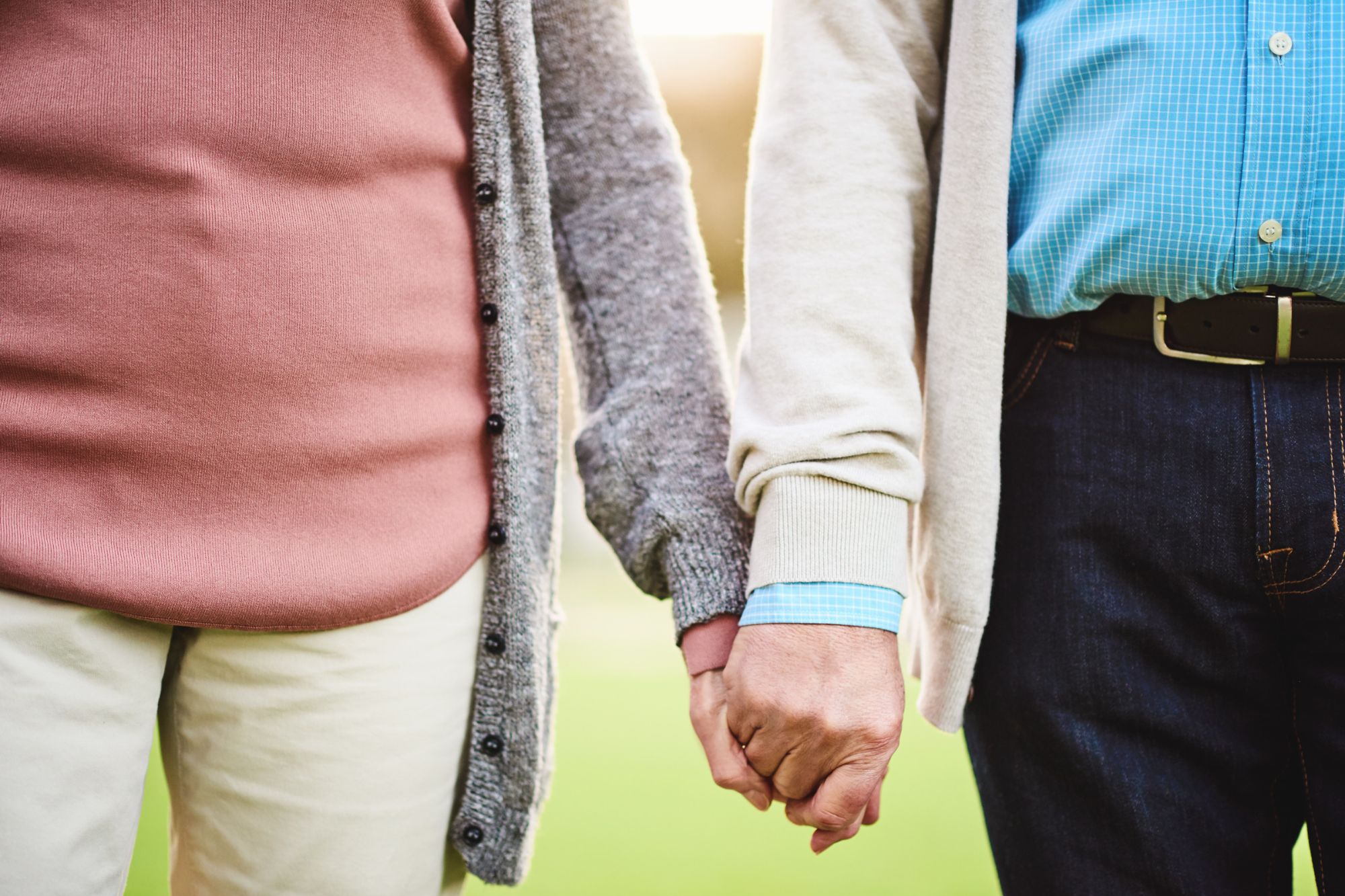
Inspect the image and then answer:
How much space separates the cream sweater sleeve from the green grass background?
1573 millimetres

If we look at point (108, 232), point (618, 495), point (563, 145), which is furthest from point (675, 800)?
point (108, 232)

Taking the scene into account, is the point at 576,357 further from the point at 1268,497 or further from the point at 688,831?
the point at 688,831

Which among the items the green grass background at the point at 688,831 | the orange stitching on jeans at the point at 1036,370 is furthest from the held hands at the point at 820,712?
the green grass background at the point at 688,831

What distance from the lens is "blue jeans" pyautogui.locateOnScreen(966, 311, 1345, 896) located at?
71 centimetres

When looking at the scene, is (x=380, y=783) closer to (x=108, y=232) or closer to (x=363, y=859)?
(x=363, y=859)

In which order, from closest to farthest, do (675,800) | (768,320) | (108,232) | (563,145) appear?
(108,232)
(768,320)
(563,145)
(675,800)

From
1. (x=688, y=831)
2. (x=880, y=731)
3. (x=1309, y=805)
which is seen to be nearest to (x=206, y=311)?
(x=880, y=731)

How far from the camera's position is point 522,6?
852 mm

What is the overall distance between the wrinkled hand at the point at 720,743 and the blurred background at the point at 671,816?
678 mm

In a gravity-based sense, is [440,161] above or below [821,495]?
above

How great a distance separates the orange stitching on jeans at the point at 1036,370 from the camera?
2.65 ft

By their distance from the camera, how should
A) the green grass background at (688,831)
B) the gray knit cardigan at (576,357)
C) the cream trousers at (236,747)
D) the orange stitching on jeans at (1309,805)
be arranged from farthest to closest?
the green grass background at (688,831) → the gray knit cardigan at (576,357) → the orange stitching on jeans at (1309,805) → the cream trousers at (236,747)

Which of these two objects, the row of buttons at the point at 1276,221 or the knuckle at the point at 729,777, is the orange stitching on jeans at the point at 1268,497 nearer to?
the row of buttons at the point at 1276,221

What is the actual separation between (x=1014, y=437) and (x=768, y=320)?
0.24m
